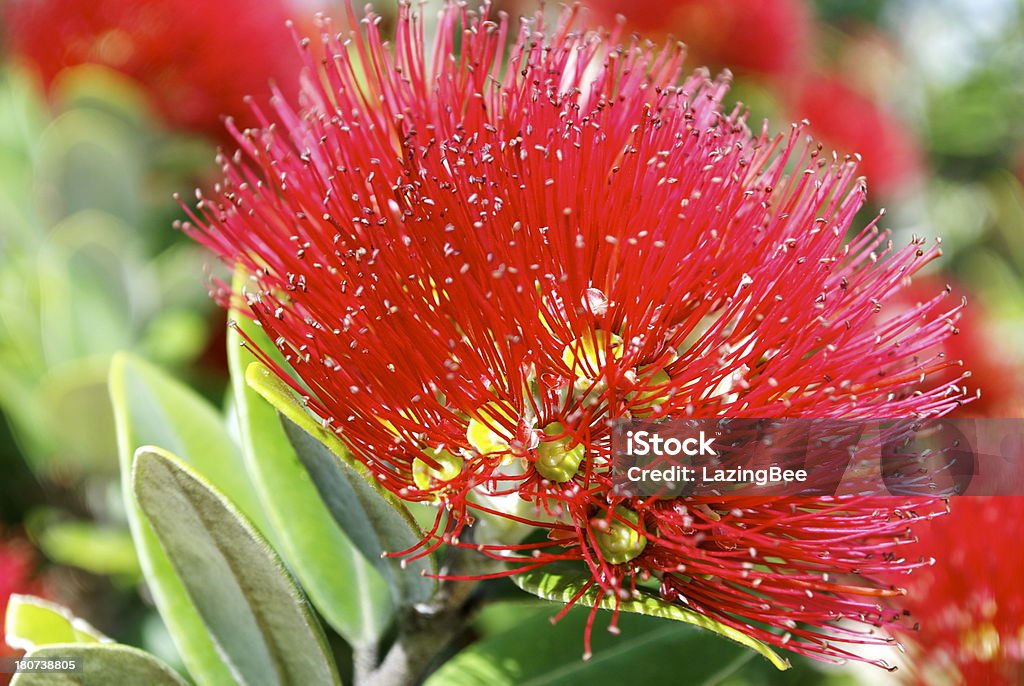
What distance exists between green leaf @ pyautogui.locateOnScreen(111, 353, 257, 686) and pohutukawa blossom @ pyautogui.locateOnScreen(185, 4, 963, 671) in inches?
8.0

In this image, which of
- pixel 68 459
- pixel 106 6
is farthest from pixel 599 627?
pixel 106 6

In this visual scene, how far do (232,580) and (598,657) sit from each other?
0.28 m

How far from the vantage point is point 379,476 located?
1.87ft

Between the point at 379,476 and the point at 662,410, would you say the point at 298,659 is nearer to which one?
the point at 379,476

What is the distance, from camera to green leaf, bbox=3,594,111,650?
2.29ft

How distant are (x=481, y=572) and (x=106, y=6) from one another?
1.21 metres

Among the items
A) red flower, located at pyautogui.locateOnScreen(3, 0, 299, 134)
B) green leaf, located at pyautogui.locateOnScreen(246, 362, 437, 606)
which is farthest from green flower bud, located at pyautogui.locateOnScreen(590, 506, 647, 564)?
red flower, located at pyautogui.locateOnScreen(3, 0, 299, 134)

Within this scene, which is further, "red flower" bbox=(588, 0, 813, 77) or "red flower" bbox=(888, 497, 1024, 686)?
"red flower" bbox=(588, 0, 813, 77)

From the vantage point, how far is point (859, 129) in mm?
2492

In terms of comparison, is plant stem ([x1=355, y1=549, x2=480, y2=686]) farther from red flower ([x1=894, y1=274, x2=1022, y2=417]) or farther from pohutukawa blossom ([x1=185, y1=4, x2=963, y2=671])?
red flower ([x1=894, y1=274, x2=1022, y2=417])

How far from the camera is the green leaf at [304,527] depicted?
67 centimetres

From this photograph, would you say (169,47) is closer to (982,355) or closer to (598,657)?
(598,657)

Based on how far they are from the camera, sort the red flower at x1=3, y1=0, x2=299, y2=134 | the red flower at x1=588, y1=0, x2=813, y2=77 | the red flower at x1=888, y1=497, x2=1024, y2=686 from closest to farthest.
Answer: the red flower at x1=888, y1=497, x2=1024, y2=686, the red flower at x1=3, y1=0, x2=299, y2=134, the red flower at x1=588, y1=0, x2=813, y2=77

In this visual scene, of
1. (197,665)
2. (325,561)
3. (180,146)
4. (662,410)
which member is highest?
(180,146)
